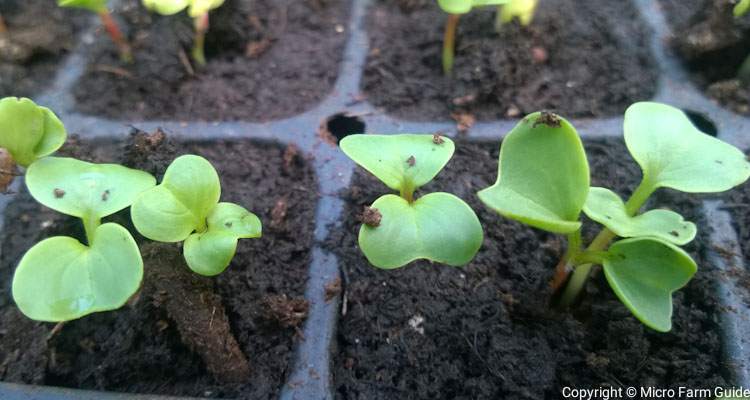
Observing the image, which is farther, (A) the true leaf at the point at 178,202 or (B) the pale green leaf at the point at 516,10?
(B) the pale green leaf at the point at 516,10

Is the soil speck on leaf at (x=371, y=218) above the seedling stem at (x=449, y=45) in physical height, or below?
above

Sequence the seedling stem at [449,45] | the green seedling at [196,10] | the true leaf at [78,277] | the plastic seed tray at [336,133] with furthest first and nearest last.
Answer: the seedling stem at [449,45], the green seedling at [196,10], the plastic seed tray at [336,133], the true leaf at [78,277]

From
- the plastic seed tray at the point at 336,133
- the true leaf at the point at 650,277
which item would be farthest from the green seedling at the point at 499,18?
the true leaf at the point at 650,277

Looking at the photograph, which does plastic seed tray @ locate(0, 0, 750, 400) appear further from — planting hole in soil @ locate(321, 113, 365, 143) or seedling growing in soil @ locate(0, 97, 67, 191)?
seedling growing in soil @ locate(0, 97, 67, 191)

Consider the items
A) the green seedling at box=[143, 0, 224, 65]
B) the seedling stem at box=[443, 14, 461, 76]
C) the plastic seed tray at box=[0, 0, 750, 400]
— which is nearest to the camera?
the plastic seed tray at box=[0, 0, 750, 400]

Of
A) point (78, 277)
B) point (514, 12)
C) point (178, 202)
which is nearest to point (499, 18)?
point (514, 12)

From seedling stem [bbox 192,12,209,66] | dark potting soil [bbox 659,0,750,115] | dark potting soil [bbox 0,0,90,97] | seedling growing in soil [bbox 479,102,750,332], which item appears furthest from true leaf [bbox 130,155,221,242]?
dark potting soil [bbox 659,0,750,115]

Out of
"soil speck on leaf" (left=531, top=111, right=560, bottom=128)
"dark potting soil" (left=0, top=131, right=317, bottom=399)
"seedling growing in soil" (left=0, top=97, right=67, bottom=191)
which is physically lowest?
"dark potting soil" (left=0, top=131, right=317, bottom=399)

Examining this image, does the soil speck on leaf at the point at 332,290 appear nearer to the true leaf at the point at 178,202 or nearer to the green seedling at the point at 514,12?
the true leaf at the point at 178,202
